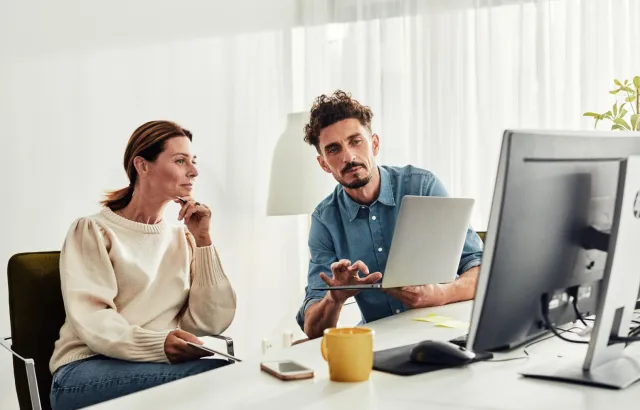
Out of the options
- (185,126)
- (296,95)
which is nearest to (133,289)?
(185,126)

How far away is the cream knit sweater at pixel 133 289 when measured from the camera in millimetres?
2055

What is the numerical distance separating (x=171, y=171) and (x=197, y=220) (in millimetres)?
194

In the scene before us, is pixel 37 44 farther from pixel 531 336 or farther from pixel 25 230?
pixel 531 336

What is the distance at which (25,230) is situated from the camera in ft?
8.74

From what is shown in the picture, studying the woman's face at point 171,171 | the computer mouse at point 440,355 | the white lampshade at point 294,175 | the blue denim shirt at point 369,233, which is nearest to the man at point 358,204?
the blue denim shirt at point 369,233

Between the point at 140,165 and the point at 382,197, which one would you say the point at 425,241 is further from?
the point at 140,165

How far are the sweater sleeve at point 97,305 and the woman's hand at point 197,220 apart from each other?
1.16 ft

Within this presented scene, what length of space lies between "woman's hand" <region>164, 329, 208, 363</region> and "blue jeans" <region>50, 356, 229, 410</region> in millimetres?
40

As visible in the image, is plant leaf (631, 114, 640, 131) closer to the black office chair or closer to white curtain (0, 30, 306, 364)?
white curtain (0, 30, 306, 364)

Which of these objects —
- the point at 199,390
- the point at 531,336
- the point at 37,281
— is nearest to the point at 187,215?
the point at 37,281

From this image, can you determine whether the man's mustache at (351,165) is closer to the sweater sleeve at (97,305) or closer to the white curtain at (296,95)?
the sweater sleeve at (97,305)

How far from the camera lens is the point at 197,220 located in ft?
8.00

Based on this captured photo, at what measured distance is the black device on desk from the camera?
1119 millimetres

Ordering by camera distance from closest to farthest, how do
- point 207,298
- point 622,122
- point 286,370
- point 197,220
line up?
point 286,370, point 207,298, point 197,220, point 622,122
